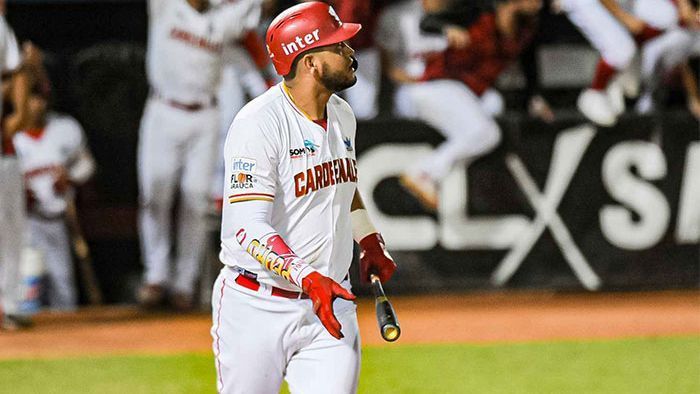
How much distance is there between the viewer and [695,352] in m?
7.77

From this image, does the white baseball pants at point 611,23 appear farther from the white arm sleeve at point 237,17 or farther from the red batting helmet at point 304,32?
the red batting helmet at point 304,32

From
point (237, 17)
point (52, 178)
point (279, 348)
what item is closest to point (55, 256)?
point (52, 178)

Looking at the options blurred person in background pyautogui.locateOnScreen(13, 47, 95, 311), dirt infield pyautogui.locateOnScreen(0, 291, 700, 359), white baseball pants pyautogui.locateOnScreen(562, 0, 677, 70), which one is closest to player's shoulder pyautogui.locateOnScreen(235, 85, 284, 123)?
dirt infield pyautogui.locateOnScreen(0, 291, 700, 359)

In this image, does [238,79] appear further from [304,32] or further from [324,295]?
[324,295]

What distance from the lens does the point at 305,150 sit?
13.8 ft

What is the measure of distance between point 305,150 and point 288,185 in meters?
0.13

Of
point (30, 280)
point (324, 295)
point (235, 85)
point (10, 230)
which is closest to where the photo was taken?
point (324, 295)

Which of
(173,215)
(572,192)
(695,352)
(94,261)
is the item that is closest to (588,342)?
(695,352)

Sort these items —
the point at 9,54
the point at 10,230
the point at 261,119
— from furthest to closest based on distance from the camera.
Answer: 1. the point at 10,230
2. the point at 9,54
3. the point at 261,119

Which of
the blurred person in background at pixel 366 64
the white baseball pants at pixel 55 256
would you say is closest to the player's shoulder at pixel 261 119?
the blurred person in background at pixel 366 64

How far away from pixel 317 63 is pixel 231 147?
414 mm

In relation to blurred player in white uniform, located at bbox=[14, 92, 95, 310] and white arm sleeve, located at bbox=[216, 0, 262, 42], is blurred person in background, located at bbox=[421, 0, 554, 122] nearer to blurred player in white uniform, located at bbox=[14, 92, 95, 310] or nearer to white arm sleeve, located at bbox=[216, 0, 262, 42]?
white arm sleeve, located at bbox=[216, 0, 262, 42]

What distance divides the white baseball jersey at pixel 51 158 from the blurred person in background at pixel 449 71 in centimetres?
254

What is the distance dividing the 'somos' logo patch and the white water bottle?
225 inches
